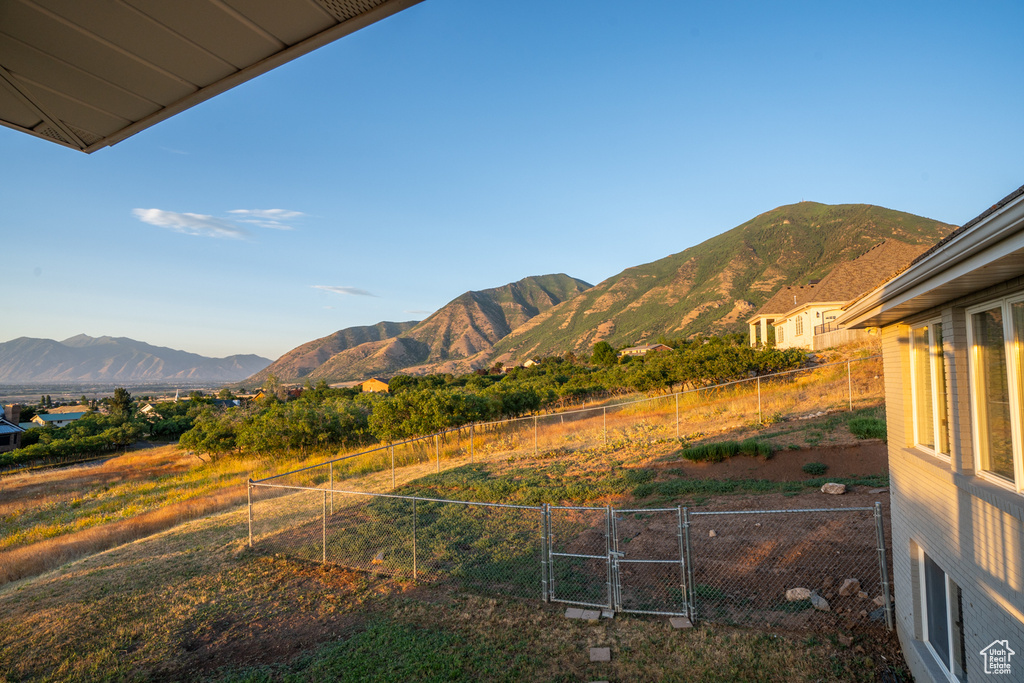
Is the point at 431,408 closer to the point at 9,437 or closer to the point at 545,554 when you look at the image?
the point at 545,554

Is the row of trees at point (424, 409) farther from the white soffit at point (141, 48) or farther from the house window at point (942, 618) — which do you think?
the white soffit at point (141, 48)

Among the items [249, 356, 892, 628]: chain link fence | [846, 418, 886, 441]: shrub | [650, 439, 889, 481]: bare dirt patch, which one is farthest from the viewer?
[846, 418, 886, 441]: shrub

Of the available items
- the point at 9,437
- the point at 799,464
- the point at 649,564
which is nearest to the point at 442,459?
the point at 649,564

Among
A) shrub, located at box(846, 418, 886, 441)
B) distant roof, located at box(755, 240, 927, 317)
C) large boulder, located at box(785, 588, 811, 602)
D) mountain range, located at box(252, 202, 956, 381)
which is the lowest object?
large boulder, located at box(785, 588, 811, 602)

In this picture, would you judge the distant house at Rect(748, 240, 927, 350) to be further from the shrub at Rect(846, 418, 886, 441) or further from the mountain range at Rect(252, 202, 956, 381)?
the mountain range at Rect(252, 202, 956, 381)

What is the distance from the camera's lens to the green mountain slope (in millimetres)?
100438

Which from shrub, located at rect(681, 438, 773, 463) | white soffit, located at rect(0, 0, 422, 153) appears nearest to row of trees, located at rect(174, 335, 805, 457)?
shrub, located at rect(681, 438, 773, 463)

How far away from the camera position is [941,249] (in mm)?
3672

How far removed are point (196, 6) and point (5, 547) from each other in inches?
937

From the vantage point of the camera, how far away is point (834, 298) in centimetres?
3253

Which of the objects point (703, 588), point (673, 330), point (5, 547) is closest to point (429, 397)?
point (5, 547)

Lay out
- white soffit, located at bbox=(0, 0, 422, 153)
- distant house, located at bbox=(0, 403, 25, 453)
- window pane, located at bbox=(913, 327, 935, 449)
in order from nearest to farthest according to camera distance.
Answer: white soffit, located at bbox=(0, 0, 422, 153) → window pane, located at bbox=(913, 327, 935, 449) → distant house, located at bbox=(0, 403, 25, 453)

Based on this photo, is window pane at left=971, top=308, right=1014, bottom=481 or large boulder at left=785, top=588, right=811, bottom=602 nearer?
window pane at left=971, top=308, right=1014, bottom=481

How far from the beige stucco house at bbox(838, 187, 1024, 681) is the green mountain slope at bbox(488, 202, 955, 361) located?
91.6 m
